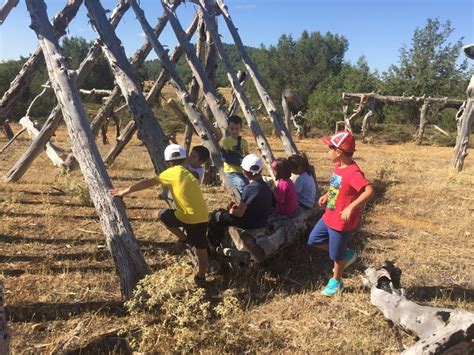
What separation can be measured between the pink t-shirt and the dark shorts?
3.45 ft

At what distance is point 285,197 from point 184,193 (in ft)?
4.30

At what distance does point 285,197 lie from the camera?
15.3ft

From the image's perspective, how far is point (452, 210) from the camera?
7.07 metres

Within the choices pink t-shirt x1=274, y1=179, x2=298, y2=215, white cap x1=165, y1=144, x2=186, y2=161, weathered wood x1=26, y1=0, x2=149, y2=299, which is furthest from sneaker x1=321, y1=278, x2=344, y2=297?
white cap x1=165, y1=144, x2=186, y2=161

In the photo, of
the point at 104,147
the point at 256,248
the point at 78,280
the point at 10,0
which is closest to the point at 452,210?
the point at 256,248

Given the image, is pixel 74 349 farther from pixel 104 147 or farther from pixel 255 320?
pixel 104 147

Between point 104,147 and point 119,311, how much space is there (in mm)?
10514

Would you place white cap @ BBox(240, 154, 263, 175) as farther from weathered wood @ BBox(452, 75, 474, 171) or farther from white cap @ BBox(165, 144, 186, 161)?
weathered wood @ BBox(452, 75, 474, 171)

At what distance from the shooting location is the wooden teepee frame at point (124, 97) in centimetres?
367

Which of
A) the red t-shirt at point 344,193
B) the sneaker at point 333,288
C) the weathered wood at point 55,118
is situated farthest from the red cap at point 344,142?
the weathered wood at point 55,118

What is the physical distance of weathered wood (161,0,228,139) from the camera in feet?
19.1

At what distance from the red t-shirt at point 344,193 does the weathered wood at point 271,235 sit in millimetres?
613

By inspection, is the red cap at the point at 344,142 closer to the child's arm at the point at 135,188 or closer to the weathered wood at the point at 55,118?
the child's arm at the point at 135,188

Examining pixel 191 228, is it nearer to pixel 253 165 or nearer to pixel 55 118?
pixel 253 165
